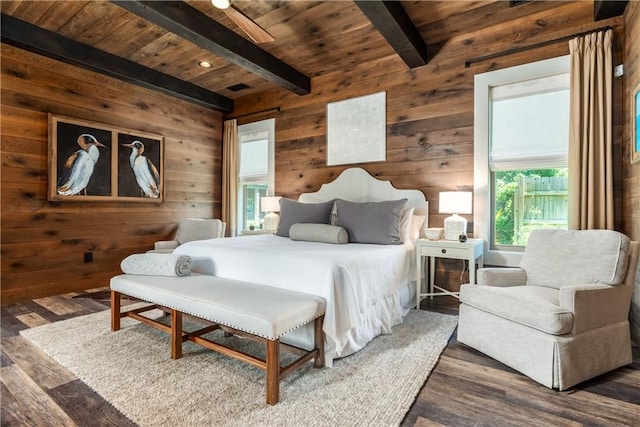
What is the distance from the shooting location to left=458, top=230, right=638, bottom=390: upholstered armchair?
5.81 feet

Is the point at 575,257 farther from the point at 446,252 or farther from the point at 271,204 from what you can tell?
the point at 271,204

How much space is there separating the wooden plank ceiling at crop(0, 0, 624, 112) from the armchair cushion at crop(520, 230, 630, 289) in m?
2.17

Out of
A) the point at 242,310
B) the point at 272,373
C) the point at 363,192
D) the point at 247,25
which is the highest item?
the point at 247,25

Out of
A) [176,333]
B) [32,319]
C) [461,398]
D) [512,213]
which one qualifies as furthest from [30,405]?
[512,213]

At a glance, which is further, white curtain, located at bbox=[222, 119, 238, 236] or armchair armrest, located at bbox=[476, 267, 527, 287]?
white curtain, located at bbox=[222, 119, 238, 236]

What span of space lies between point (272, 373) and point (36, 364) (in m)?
1.61

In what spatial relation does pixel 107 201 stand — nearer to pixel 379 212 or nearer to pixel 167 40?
pixel 167 40

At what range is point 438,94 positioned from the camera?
360cm

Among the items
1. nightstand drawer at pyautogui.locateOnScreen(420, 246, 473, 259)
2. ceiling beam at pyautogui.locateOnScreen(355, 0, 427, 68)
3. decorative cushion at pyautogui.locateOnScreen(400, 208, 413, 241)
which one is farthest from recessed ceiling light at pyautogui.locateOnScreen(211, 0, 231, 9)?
nightstand drawer at pyautogui.locateOnScreen(420, 246, 473, 259)

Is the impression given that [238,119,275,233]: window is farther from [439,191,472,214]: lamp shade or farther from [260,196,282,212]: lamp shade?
[439,191,472,214]: lamp shade

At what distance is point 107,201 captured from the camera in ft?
13.2

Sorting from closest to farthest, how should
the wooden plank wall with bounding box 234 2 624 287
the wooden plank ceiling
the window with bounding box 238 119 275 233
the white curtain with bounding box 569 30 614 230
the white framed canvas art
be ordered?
the white curtain with bounding box 569 30 614 230 → the wooden plank ceiling → the wooden plank wall with bounding box 234 2 624 287 → the white framed canvas art → the window with bounding box 238 119 275 233

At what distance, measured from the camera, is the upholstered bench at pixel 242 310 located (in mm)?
1662

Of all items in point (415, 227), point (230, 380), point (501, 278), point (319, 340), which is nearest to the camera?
point (230, 380)
